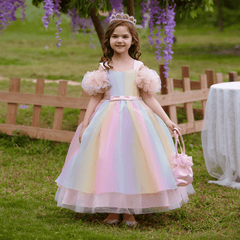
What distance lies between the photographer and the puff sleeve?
3754 mm

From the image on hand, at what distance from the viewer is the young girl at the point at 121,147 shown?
3.45 metres

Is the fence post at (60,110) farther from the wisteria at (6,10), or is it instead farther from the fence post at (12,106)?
the wisteria at (6,10)

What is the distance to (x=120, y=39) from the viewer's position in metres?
3.75

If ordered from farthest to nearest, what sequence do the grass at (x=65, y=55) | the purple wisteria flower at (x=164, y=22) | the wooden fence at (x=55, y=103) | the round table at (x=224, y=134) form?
the grass at (x=65, y=55), the wooden fence at (x=55, y=103), the purple wisteria flower at (x=164, y=22), the round table at (x=224, y=134)

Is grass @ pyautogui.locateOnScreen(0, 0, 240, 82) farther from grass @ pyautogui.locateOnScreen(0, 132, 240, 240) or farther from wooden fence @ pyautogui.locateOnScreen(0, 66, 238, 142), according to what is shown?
grass @ pyautogui.locateOnScreen(0, 132, 240, 240)

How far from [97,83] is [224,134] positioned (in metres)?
2.19

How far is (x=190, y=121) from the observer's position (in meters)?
7.69

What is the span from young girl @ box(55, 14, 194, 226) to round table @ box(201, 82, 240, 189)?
146 cm

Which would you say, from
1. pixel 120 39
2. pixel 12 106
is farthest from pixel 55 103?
pixel 120 39

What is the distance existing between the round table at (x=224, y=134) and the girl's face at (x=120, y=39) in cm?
184

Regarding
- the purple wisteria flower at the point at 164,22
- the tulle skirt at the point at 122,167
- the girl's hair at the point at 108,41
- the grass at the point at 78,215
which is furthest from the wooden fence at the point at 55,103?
the tulle skirt at the point at 122,167

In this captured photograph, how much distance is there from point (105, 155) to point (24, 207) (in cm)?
134

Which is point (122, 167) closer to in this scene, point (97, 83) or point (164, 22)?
point (97, 83)

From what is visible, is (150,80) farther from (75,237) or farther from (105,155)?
(75,237)
